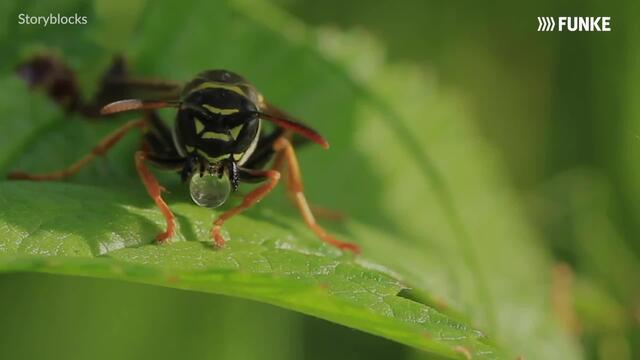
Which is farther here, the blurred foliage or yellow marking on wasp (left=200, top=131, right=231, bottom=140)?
the blurred foliage

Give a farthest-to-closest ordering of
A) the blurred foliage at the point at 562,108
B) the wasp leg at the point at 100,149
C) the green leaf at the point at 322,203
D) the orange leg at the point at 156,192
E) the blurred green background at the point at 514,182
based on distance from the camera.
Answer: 1. the blurred foliage at the point at 562,108
2. the blurred green background at the point at 514,182
3. the wasp leg at the point at 100,149
4. the orange leg at the point at 156,192
5. the green leaf at the point at 322,203

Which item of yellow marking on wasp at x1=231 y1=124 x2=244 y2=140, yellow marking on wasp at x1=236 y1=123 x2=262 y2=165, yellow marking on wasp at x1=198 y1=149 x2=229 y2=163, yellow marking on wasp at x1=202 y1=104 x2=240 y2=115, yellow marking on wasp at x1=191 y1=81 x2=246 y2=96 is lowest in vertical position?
yellow marking on wasp at x1=198 y1=149 x2=229 y2=163

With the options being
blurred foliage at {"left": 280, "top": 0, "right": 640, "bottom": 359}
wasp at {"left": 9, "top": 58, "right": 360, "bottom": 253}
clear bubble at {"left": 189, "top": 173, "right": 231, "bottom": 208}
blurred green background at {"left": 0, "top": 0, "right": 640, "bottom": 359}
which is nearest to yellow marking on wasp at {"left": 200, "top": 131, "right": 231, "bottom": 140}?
wasp at {"left": 9, "top": 58, "right": 360, "bottom": 253}

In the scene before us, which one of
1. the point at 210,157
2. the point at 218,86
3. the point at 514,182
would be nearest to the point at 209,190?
the point at 210,157

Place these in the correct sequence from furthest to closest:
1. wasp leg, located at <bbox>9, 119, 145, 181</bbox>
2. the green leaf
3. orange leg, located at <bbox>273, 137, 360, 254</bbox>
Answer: orange leg, located at <bbox>273, 137, 360, 254</bbox> → wasp leg, located at <bbox>9, 119, 145, 181</bbox> → the green leaf

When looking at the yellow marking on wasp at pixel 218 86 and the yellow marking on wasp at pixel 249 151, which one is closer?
the yellow marking on wasp at pixel 218 86

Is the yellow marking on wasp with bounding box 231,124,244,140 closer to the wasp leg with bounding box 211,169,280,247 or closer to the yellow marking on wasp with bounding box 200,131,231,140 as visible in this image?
the yellow marking on wasp with bounding box 200,131,231,140

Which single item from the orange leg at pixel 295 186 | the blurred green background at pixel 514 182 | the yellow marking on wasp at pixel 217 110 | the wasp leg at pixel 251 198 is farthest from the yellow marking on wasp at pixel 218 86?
the blurred green background at pixel 514 182

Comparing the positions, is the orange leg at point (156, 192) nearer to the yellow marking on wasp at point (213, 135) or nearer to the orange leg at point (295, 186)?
the yellow marking on wasp at point (213, 135)
